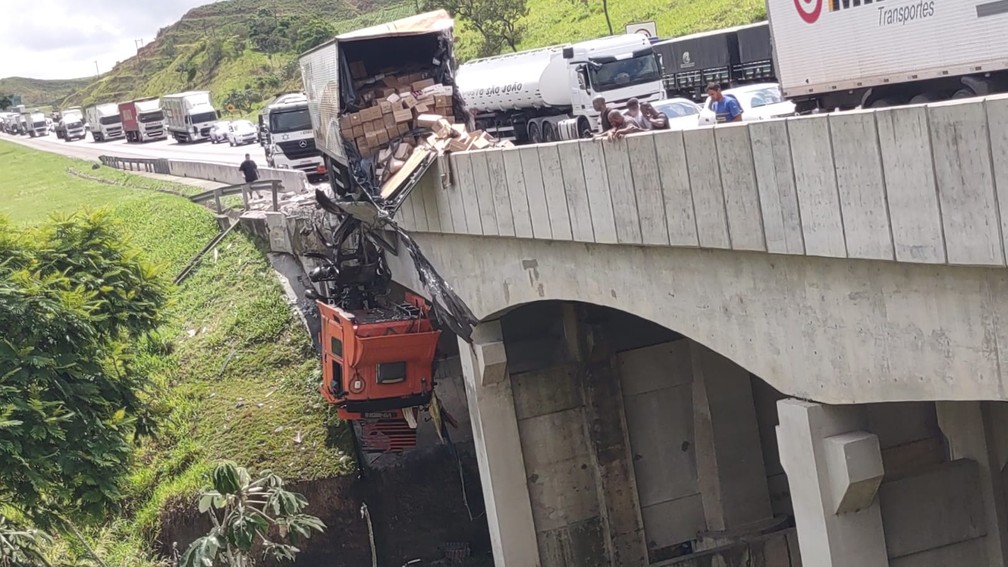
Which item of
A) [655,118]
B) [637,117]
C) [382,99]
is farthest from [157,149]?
[637,117]

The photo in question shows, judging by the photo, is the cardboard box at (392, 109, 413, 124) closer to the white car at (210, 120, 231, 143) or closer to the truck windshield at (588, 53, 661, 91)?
the truck windshield at (588, 53, 661, 91)

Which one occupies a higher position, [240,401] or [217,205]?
[217,205]

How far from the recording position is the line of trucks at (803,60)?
14.9 metres

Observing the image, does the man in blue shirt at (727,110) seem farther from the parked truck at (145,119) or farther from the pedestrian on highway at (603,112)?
the parked truck at (145,119)

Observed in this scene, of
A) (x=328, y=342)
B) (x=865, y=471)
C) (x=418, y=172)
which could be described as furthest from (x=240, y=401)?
(x=865, y=471)

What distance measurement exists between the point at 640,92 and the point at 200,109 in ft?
160

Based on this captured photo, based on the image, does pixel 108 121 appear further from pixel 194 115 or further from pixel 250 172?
pixel 250 172

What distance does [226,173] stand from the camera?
127 feet

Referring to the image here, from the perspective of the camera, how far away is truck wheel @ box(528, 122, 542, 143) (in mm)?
29938

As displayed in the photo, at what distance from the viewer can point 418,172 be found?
605 inches

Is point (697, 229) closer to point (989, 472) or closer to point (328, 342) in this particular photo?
point (989, 472)

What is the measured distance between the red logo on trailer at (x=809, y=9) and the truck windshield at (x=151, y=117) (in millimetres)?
66947

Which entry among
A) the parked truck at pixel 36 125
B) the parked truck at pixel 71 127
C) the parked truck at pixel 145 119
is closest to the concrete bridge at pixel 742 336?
the parked truck at pixel 145 119

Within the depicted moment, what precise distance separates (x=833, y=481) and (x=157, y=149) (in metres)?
67.6
